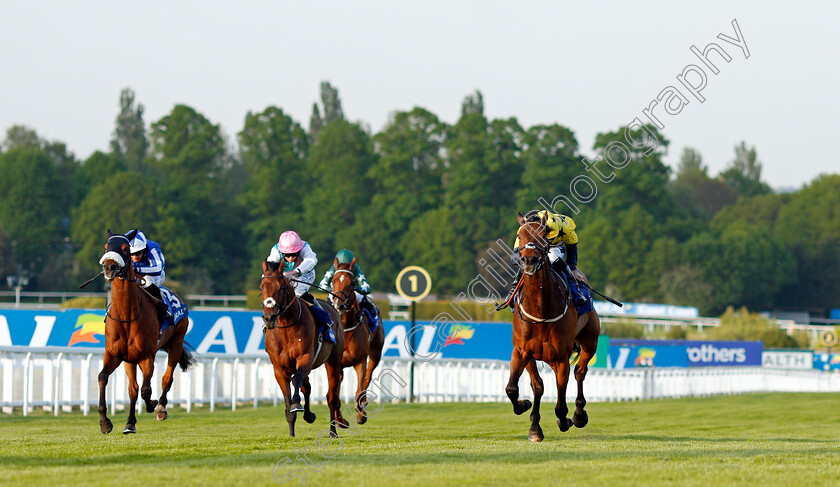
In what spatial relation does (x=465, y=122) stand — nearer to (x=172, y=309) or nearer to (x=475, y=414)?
(x=475, y=414)

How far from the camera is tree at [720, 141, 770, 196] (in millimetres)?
127312

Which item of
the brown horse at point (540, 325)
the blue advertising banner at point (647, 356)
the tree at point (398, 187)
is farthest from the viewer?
the tree at point (398, 187)

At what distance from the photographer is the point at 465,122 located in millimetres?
80125

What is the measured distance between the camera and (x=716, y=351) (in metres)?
34.1

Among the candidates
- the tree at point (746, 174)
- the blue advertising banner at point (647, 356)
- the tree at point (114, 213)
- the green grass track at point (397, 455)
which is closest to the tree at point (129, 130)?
the tree at point (114, 213)

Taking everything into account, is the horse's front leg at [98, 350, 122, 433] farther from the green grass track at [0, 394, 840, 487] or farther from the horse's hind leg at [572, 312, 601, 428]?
the horse's hind leg at [572, 312, 601, 428]

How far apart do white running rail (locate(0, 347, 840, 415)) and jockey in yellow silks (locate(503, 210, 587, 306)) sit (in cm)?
791

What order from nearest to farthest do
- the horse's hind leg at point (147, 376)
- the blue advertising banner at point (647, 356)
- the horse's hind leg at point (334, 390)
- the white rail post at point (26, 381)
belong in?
the horse's hind leg at point (334, 390), the horse's hind leg at point (147, 376), the white rail post at point (26, 381), the blue advertising banner at point (647, 356)

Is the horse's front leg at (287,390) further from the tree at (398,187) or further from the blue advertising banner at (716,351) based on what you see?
the tree at (398,187)

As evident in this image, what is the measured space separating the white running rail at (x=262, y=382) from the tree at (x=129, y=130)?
7475 cm

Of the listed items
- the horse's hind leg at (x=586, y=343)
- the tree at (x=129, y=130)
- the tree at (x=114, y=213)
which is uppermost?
the tree at (x=129, y=130)

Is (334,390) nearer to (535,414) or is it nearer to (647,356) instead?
(535,414)

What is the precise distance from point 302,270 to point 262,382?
36.1 feet

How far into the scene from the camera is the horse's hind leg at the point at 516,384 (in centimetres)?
1069
